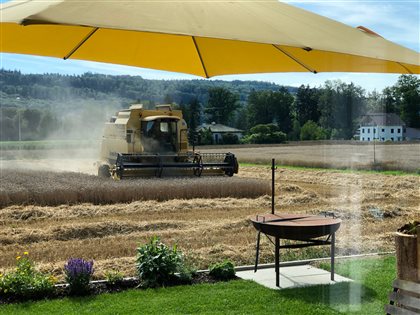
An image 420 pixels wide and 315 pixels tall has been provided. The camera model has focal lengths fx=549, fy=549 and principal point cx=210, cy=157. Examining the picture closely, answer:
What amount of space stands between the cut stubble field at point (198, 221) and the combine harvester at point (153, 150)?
922 millimetres

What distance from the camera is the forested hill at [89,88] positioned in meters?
14.6

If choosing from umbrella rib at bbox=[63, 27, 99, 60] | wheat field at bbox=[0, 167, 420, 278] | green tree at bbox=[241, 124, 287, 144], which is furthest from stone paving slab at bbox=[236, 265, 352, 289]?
green tree at bbox=[241, 124, 287, 144]

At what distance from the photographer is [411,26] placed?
4.24 metres

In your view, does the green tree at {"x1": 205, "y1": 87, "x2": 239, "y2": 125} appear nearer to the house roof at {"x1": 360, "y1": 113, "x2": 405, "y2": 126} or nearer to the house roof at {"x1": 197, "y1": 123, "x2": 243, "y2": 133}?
the house roof at {"x1": 197, "y1": 123, "x2": 243, "y2": 133}

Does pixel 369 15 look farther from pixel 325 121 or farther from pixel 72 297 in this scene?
pixel 72 297

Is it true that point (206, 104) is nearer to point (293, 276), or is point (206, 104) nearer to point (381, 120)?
point (381, 120)

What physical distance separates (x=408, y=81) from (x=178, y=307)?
2778 mm

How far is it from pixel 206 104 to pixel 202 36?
33.7 ft

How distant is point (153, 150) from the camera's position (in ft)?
42.9

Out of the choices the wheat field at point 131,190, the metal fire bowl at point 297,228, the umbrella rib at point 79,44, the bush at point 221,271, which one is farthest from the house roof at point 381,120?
the wheat field at point 131,190

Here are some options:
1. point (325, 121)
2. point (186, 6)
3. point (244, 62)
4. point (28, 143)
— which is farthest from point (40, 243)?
point (28, 143)

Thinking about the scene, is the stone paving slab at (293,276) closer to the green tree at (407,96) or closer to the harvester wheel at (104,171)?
the green tree at (407,96)

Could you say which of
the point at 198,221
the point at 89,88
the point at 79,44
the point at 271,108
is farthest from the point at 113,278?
the point at 89,88

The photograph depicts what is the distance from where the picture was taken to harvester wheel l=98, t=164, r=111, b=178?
1355 cm
